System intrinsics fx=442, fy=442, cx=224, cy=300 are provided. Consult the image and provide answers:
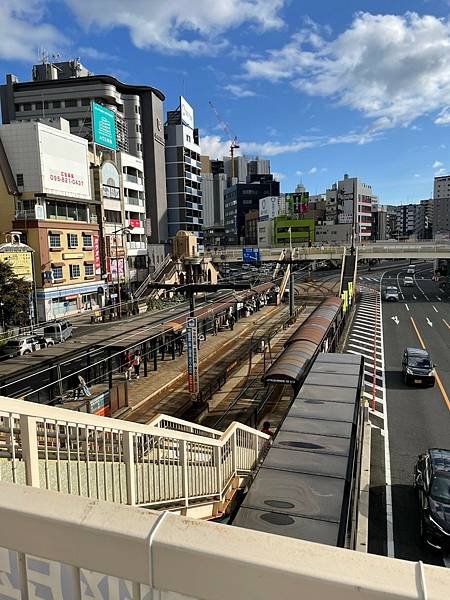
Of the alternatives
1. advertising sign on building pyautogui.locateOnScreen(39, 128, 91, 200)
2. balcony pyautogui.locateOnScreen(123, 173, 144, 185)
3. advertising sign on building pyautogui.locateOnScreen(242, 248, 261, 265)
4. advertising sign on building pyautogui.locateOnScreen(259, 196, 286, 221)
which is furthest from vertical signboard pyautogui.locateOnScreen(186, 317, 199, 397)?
advertising sign on building pyautogui.locateOnScreen(259, 196, 286, 221)

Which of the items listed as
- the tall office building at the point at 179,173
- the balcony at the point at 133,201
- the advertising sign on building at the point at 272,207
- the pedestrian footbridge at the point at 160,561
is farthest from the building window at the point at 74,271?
the advertising sign on building at the point at 272,207

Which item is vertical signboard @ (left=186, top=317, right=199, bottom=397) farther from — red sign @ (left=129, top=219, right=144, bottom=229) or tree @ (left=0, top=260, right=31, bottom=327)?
red sign @ (left=129, top=219, right=144, bottom=229)

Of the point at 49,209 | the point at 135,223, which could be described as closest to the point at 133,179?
the point at 135,223

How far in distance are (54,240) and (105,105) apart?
3064cm

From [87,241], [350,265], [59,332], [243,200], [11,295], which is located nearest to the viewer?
[11,295]

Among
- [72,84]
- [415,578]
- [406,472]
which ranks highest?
[72,84]

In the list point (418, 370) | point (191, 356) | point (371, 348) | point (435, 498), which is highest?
point (191, 356)

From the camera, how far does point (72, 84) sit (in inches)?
2242

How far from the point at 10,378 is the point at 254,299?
28.0 meters

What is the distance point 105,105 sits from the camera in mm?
57469

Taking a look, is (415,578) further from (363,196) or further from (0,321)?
(363,196)

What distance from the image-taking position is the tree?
26.7 meters

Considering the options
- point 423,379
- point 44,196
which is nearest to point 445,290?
point 423,379

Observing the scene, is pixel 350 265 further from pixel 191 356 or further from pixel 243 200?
pixel 243 200
